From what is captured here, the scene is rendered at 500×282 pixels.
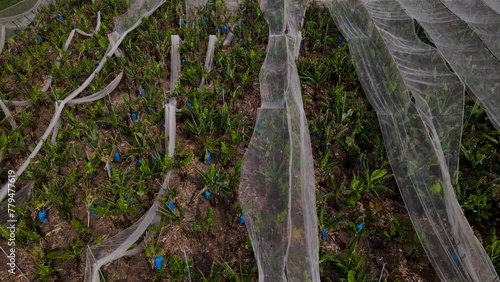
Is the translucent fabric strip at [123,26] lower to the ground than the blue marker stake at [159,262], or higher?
higher

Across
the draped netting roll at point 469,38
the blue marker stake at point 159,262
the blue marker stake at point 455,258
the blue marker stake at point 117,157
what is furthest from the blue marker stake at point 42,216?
the draped netting roll at point 469,38

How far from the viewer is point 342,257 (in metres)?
3.01

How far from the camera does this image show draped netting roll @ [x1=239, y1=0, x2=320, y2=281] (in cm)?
251

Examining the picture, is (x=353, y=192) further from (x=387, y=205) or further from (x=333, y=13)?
(x=333, y=13)

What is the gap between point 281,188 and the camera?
9.91ft

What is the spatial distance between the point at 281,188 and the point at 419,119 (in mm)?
1650

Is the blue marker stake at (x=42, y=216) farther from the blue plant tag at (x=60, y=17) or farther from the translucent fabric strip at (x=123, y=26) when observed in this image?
the blue plant tag at (x=60, y=17)

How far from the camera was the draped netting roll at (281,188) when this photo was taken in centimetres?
251

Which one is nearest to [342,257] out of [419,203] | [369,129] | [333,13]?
[419,203]

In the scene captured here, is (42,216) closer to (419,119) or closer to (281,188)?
(281,188)

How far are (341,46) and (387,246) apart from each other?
119 inches

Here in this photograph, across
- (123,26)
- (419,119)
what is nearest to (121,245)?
(419,119)

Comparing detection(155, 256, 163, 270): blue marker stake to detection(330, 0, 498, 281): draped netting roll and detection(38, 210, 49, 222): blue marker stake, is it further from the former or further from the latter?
detection(330, 0, 498, 281): draped netting roll

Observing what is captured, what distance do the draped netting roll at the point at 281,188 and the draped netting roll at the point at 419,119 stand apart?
96 cm
